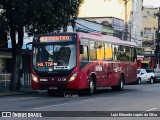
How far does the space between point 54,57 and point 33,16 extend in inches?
129

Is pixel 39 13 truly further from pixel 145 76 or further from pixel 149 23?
pixel 149 23

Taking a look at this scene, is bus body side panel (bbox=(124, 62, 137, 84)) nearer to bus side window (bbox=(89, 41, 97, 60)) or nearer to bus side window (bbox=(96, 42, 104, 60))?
bus side window (bbox=(96, 42, 104, 60))

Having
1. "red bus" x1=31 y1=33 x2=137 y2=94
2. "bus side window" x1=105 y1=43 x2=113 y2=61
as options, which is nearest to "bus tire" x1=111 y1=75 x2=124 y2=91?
"bus side window" x1=105 y1=43 x2=113 y2=61

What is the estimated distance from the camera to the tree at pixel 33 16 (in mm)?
25141

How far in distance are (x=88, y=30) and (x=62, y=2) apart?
21.4m

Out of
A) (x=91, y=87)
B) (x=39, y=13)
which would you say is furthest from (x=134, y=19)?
(x=91, y=87)

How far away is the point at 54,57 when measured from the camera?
23734 millimetres

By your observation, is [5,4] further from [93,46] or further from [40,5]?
[93,46]

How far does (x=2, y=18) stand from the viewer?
25688mm

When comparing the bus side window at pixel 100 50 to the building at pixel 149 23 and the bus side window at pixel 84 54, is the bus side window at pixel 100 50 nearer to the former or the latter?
the bus side window at pixel 84 54

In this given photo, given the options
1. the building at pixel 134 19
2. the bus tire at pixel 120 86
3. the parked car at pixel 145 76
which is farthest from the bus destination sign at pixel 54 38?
the building at pixel 134 19

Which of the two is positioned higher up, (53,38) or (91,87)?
(53,38)

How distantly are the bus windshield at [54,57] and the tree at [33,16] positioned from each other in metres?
2.33

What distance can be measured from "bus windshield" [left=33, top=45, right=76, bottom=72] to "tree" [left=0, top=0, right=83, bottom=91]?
2332mm
